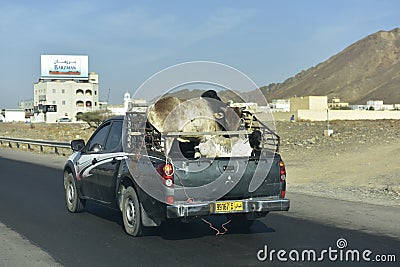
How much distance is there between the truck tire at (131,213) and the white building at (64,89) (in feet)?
373

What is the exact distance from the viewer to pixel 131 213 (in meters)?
9.43

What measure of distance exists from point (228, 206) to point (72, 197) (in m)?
4.38

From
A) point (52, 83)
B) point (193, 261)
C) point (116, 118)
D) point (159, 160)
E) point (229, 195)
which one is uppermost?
point (52, 83)

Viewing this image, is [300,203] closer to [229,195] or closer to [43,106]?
[229,195]

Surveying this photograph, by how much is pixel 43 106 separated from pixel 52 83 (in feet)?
30.8

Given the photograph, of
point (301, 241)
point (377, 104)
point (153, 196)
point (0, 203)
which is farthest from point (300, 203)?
point (377, 104)

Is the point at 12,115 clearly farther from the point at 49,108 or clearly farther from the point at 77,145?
the point at 77,145

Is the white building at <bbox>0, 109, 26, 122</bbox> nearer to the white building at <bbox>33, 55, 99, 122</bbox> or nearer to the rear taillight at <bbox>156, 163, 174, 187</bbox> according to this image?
the white building at <bbox>33, 55, 99, 122</bbox>

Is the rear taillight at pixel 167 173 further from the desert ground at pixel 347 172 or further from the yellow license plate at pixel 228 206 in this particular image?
the desert ground at pixel 347 172

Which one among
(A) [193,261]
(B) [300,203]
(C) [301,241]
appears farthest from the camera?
(B) [300,203]

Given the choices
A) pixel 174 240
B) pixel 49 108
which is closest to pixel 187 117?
pixel 174 240

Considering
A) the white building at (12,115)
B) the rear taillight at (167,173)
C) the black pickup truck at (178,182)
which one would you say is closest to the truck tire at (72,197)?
the black pickup truck at (178,182)

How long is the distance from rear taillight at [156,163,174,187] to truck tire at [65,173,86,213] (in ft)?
12.5

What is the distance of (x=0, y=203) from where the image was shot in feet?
44.3
